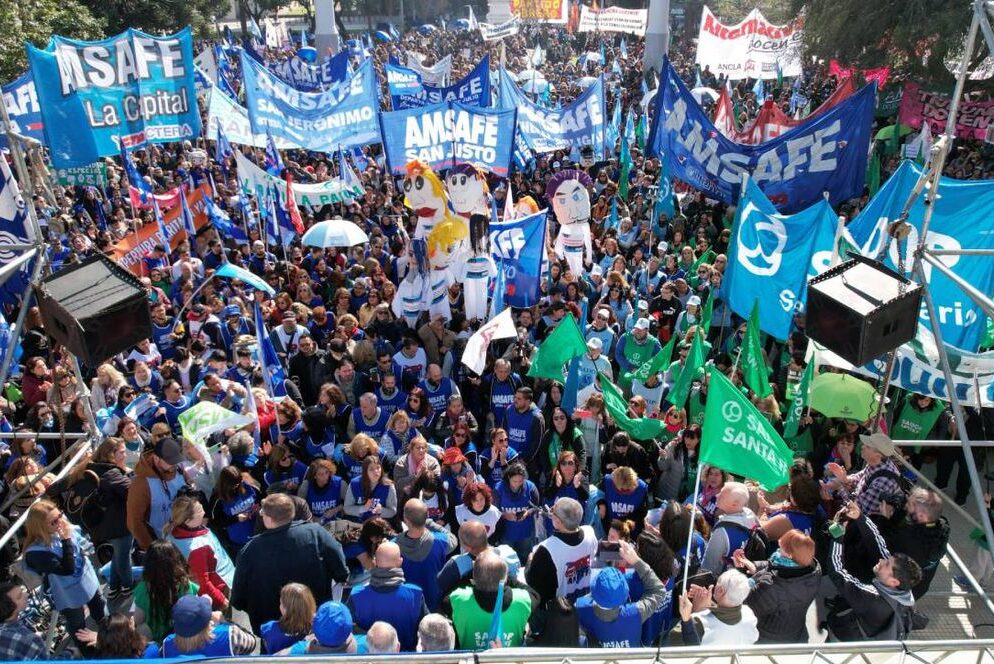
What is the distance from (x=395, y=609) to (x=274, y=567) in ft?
2.66

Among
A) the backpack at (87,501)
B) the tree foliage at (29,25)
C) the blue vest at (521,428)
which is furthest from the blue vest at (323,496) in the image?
the tree foliage at (29,25)

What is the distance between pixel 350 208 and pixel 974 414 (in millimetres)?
10063

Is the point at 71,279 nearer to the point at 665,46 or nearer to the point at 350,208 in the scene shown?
the point at 350,208

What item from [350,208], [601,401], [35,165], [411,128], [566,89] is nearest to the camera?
[35,165]

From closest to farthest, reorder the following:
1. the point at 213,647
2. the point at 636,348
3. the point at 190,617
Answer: the point at 190,617, the point at 213,647, the point at 636,348

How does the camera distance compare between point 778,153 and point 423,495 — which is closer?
point 423,495

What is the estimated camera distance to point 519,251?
9039 mm

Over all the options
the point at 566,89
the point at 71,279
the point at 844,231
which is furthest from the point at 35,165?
the point at 566,89

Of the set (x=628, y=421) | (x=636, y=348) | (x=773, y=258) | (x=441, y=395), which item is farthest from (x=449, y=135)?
(x=628, y=421)

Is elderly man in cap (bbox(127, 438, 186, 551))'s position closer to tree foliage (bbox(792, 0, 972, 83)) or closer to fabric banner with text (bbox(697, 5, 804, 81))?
tree foliage (bbox(792, 0, 972, 83))

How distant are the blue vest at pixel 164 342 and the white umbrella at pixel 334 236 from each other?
6.85 ft

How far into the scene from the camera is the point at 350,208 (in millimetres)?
13797

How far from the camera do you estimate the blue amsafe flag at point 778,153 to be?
9.43m

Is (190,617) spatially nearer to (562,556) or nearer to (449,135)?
(562,556)
